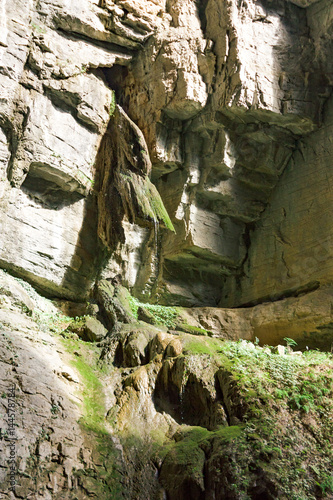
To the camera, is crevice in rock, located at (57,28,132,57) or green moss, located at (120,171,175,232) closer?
green moss, located at (120,171,175,232)

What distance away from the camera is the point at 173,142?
619 inches

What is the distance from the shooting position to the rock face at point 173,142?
14.2 metres

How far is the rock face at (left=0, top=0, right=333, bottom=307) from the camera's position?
1420cm

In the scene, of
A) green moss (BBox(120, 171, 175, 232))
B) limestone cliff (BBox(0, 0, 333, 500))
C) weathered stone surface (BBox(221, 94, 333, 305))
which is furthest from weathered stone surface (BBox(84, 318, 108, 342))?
weathered stone surface (BBox(221, 94, 333, 305))

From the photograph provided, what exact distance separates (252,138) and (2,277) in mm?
8004

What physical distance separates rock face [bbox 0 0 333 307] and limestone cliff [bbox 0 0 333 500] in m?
0.05

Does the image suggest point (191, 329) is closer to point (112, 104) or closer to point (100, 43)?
point (112, 104)

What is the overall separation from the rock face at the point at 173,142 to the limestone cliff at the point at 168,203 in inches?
1.9

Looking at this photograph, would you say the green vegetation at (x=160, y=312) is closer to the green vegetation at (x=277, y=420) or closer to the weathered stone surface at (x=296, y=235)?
the weathered stone surface at (x=296, y=235)

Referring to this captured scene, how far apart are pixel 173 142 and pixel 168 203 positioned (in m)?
1.78

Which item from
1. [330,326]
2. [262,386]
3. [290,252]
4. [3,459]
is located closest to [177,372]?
[262,386]

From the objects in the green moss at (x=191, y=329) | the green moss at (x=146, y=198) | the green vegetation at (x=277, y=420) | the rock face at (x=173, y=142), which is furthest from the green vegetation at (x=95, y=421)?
the green moss at (x=146, y=198)

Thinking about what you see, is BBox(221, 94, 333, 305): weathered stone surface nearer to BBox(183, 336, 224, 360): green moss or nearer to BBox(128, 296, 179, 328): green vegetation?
BBox(128, 296, 179, 328): green vegetation

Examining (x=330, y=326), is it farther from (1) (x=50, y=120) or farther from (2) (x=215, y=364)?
(1) (x=50, y=120)
